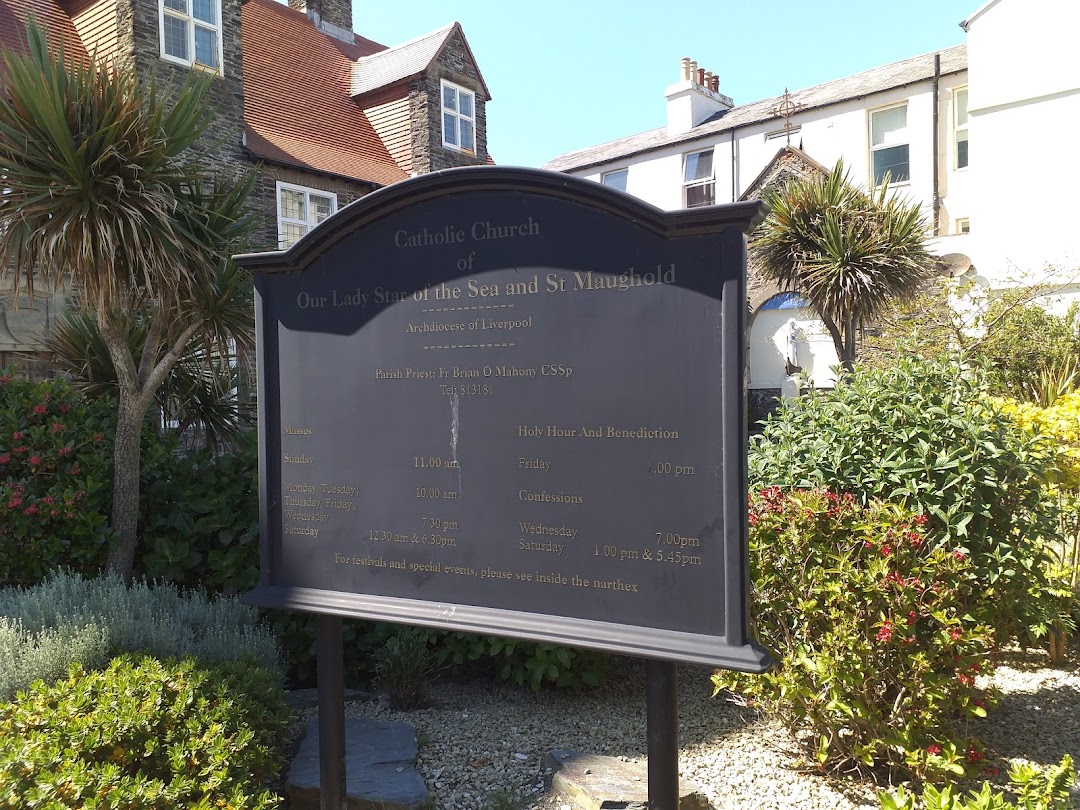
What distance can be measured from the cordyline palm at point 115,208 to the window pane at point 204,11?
32.9 ft

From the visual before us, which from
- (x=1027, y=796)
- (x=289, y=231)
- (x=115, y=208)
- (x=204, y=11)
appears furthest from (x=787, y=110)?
(x=1027, y=796)

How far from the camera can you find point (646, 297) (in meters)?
2.69

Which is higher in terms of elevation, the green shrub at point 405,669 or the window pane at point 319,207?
the window pane at point 319,207

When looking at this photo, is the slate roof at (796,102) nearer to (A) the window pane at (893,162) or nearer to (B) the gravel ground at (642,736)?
(A) the window pane at (893,162)

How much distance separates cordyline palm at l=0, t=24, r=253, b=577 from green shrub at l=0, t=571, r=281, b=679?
90cm

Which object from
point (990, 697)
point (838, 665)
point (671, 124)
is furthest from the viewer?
point (671, 124)

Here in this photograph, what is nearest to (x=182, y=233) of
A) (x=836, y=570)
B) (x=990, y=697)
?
(x=836, y=570)

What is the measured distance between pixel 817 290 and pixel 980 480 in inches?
Result: 361

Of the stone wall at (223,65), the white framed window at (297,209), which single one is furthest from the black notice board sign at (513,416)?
the white framed window at (297,209)

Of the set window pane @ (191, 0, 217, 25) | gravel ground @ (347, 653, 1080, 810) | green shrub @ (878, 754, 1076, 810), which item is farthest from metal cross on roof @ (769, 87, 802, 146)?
green shrub @ (878, 754, 1076, 810)

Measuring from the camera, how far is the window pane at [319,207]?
16234 millimetres

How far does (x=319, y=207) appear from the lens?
54.2 ft

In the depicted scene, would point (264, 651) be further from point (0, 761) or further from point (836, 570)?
point (836, 570)

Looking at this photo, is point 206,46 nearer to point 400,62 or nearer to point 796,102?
point 400,62
